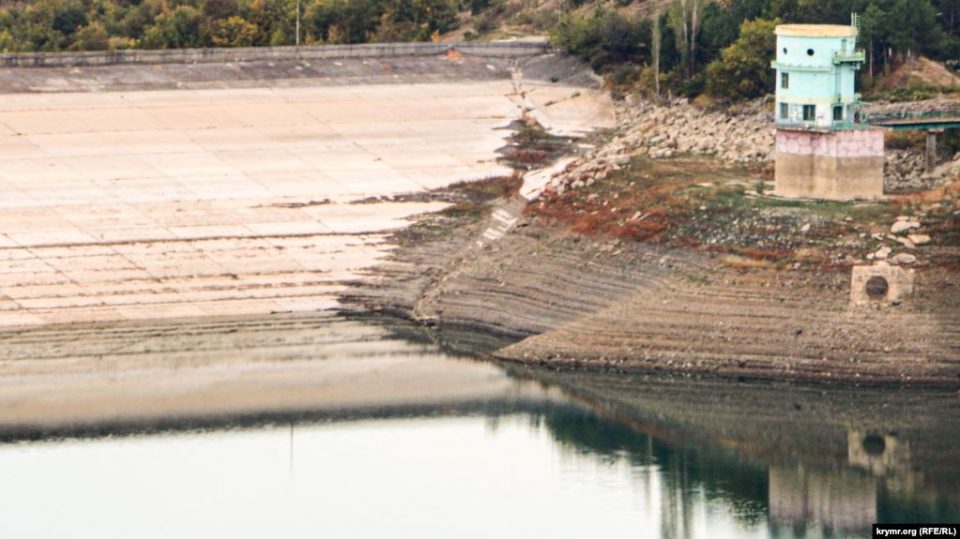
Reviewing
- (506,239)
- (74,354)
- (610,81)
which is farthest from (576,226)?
(610,81)

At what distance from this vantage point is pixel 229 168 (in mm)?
100125

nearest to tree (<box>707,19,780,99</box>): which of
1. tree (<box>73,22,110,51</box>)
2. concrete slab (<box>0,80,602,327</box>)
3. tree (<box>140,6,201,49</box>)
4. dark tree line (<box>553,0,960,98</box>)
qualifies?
dark tree line (<box>553,0,960,98</box>)

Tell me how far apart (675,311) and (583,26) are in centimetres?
3708

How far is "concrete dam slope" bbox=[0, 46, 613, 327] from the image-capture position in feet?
289

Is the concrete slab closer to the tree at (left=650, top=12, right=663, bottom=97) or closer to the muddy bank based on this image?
the tree at (left=650, top=12, right=663, bottom=97)

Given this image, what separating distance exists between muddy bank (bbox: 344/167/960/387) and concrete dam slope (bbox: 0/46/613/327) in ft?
16.2

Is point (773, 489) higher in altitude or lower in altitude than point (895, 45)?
lower

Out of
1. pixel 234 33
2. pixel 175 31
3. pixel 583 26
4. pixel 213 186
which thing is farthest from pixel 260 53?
pixel 213 186

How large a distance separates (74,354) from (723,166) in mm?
24851

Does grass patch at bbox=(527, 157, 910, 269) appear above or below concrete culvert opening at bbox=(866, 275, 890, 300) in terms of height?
above

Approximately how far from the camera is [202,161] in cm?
10056

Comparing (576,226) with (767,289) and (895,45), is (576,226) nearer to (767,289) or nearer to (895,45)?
(767,289)

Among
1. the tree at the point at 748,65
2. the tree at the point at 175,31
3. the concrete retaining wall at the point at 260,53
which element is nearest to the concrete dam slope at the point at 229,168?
the concrete retaining wall at the point at 260,53

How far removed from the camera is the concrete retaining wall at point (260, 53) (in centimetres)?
10869
